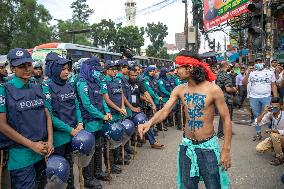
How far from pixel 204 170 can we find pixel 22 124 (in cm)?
191

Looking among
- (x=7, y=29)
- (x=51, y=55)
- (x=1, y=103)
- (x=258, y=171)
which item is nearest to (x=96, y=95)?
(x=51, y=55)

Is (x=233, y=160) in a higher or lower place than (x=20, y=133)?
lower

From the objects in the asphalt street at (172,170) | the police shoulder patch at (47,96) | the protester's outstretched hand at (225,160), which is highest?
the police shoulder patch at (47,96)

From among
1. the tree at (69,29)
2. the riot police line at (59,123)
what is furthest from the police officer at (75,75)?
the tree at (69,29)

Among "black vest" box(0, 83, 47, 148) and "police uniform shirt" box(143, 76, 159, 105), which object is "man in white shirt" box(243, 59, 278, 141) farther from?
"black vest" box(0, 83, 47, 148)

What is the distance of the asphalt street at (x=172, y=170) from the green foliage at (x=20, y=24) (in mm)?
33945

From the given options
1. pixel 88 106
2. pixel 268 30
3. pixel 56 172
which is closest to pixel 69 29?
pixel 268 30

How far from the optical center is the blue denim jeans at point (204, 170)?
11.8 ft

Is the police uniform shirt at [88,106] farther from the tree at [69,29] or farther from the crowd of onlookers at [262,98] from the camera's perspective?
the tree at [69,29]

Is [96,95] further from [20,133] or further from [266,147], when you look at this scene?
[266,147]

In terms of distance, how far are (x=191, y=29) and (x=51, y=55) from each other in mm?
24994

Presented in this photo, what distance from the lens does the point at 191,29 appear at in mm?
28703

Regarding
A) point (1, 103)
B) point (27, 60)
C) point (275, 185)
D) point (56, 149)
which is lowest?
point (275, 185)

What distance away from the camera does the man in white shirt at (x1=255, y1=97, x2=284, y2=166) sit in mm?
6293
